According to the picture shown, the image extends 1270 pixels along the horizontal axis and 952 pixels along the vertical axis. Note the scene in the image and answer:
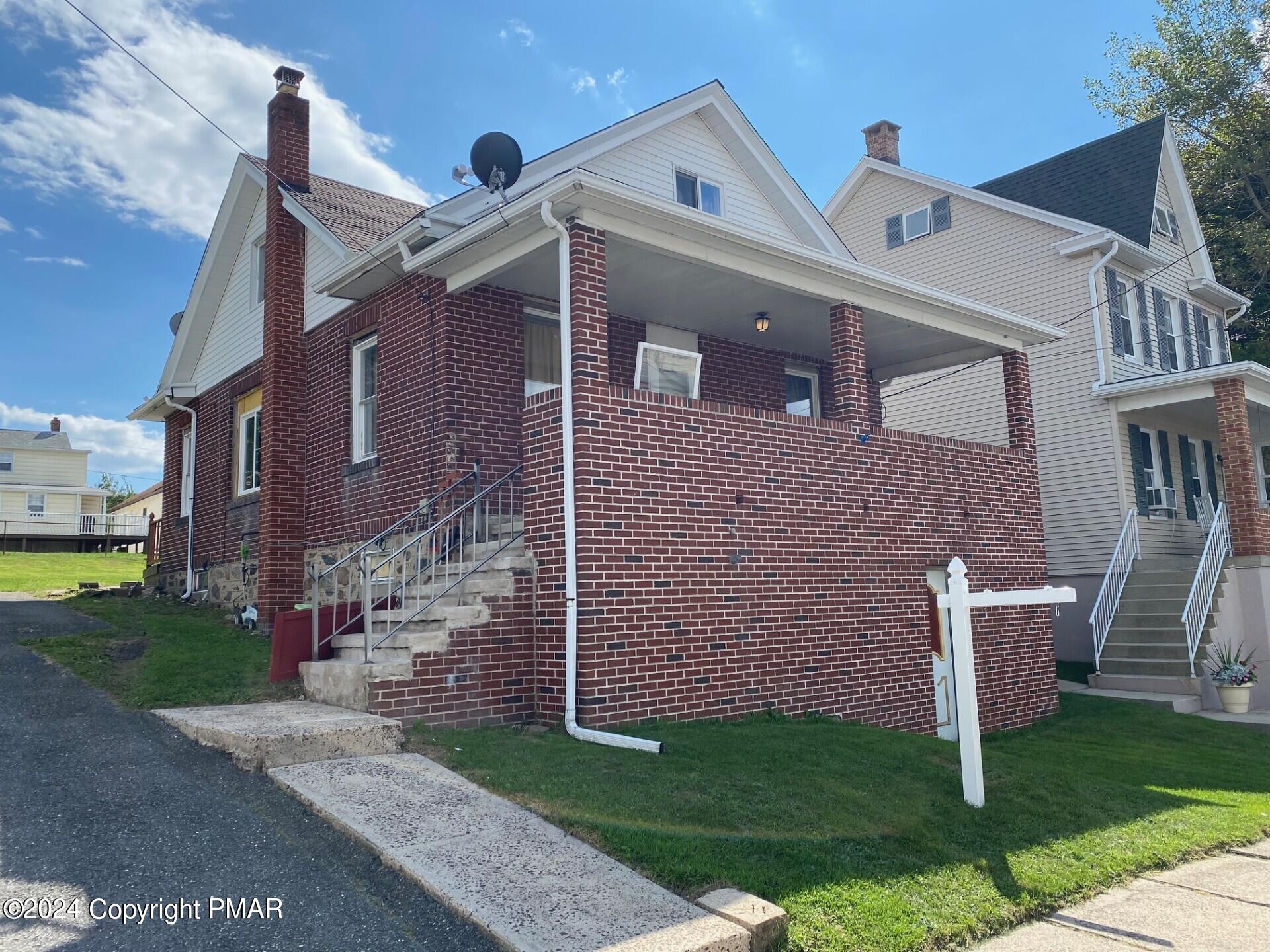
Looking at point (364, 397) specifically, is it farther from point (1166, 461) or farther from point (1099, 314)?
point (1166, 461)

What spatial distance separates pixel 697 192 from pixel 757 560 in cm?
647

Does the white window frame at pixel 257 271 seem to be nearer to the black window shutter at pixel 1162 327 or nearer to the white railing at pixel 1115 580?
the white railing at pixel 1115 580

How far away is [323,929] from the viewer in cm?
366

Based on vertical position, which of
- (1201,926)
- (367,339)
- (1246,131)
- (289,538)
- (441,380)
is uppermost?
(1246,131)

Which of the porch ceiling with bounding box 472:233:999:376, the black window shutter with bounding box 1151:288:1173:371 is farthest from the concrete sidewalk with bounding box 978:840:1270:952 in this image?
the black window shutter with bounding box 1151:288:1173:371

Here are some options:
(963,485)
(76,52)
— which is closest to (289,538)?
(76,52)

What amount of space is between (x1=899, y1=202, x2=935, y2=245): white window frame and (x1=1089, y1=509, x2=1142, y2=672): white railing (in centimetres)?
731

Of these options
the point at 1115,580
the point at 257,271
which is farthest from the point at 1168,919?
the point at 257,271

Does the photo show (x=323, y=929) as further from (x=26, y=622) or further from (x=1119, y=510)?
(x=1119, y=510)

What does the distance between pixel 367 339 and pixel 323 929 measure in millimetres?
7924

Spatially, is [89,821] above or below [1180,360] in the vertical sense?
below

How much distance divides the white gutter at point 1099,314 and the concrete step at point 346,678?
45.3ft

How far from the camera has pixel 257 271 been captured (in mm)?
13906

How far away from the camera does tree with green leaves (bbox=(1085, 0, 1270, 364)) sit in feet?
79.4
